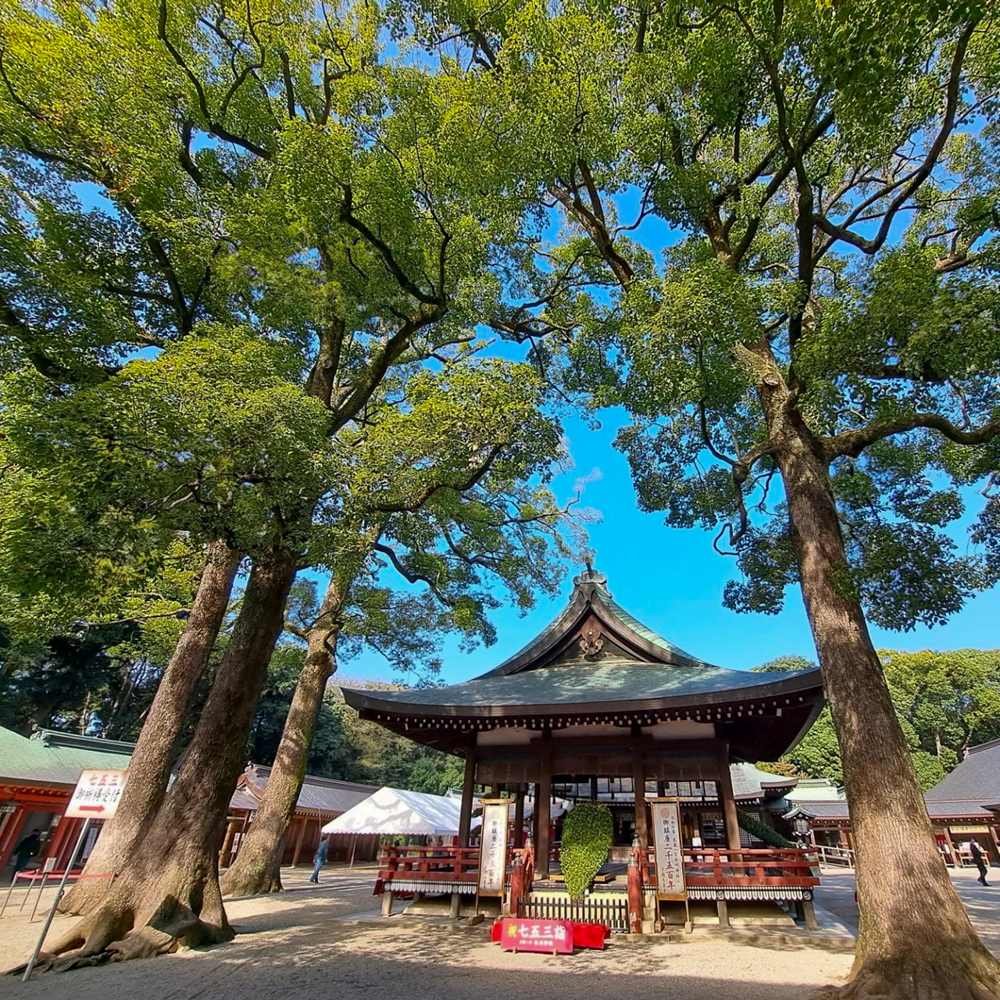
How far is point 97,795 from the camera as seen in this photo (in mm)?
6129

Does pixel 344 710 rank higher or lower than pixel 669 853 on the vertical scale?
higher

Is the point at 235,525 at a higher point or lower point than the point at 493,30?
lower

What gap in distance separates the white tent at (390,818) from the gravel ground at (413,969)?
7.75 metres

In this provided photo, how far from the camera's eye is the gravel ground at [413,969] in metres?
5.34

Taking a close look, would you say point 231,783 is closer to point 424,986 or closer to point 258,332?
point 424,986

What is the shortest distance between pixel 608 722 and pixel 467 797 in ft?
10.5

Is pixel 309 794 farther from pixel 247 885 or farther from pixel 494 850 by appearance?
pixel 494 850

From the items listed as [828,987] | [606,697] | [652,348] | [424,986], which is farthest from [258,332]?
[828,987]

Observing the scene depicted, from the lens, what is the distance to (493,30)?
9828 millimetres

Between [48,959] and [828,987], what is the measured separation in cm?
808

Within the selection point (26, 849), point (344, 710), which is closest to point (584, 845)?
point (26, 849)

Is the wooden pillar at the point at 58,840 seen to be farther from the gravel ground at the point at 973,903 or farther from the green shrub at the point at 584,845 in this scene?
the gravel ground at the point at 973,903

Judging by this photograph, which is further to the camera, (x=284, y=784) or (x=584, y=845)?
(x=284, y=784)

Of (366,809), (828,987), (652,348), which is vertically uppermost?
(652,348)
